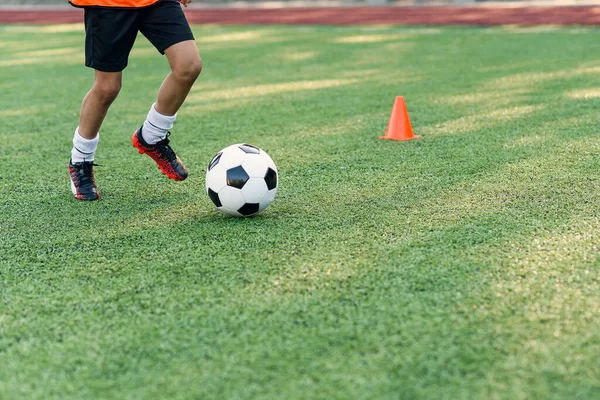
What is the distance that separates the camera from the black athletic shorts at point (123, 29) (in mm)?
3547

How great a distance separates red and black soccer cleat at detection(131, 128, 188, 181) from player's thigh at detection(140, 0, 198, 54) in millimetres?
506

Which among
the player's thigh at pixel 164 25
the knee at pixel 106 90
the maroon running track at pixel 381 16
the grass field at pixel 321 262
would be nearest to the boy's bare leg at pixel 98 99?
the knee at pixel 106 90

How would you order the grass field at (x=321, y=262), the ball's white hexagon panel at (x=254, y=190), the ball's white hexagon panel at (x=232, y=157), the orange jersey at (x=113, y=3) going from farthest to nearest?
the orange jersey at (x=113, y=3) → the ball's white hexagon panel at (x=232, y=157) → the ball's white hexagon panel at (x=254, y=190) → the grass field at (x=321, y=262)

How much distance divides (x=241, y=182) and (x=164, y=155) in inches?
29.1

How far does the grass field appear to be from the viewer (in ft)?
6.48

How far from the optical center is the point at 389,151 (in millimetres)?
4660

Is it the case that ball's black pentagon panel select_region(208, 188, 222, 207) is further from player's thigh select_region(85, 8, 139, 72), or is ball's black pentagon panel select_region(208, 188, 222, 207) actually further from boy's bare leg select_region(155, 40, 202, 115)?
player's thigh select_region(85, 8, 139, 72)

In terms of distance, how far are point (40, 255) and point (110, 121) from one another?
3295 millimetres

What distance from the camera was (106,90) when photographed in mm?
3703

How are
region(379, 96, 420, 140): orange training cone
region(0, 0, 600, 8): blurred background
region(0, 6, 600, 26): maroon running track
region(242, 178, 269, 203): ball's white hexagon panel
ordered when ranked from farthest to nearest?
region(0, 0, 600, 8): blurred background → region(0, 6, 600, 26): maroon running track → region(379, 96, 420, 140): orange training cone → region(242, 178, 269, 203): ball's white hexagon panel

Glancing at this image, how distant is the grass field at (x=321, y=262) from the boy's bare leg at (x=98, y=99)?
38 cm

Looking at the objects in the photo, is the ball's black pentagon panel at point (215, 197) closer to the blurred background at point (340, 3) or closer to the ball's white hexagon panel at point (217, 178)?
the ball's white hexagon panel at point (217, 178)

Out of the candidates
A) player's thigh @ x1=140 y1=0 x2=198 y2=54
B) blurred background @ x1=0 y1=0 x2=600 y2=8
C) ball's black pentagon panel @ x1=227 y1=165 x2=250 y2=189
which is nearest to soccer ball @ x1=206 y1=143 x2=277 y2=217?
ball's black pentagon panel @ x1=227 y1=165 x2=250 y2=189

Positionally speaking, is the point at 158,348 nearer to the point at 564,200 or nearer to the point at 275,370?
the point at 275,370
